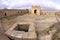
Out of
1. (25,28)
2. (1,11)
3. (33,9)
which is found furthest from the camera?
(33,9)

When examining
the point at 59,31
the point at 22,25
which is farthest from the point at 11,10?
the point at 59,31

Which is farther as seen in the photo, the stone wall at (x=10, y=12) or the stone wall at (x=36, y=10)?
the stone wall at (x=36, y=10)

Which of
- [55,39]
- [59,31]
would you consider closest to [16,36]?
[55,39]

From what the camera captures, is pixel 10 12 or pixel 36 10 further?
pixel 36 10

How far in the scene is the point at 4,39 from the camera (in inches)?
193

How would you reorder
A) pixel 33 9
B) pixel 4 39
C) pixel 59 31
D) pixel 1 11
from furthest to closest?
pixel 33 9 → pixel 1 11 → pixel 59 31 → pixel 4 39

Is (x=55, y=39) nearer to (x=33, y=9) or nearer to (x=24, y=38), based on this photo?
(x=24, y=38)

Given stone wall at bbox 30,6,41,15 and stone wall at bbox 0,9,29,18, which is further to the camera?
stone wall at bbox 30,6,41,15

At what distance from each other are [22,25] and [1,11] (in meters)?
9.39

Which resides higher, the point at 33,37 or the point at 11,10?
the point at 33,37

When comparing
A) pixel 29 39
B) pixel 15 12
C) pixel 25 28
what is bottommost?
pixel 15 12

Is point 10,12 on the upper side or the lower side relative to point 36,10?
upper

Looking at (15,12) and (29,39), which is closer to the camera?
(29,39)

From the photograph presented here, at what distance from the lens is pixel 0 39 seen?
4.91 meters
